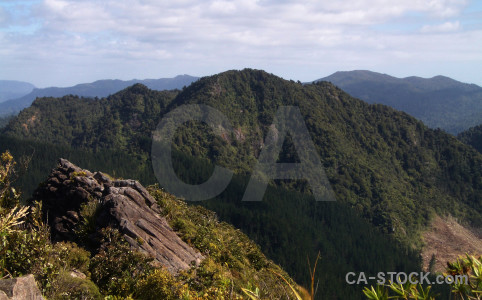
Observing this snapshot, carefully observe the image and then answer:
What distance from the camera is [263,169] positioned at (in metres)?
158

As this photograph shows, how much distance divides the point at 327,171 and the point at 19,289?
155468 mm

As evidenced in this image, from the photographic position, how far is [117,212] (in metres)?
19.3

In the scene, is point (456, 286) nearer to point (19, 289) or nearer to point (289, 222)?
point (19, 289)

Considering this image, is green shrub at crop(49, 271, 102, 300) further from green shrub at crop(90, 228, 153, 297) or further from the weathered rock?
the weathered rock

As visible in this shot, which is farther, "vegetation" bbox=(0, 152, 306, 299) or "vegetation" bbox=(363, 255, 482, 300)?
"vegetation" bbox=(0, 152, 306, 299)

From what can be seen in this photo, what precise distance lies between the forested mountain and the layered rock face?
2365 inches

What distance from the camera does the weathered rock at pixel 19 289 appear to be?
8.70m

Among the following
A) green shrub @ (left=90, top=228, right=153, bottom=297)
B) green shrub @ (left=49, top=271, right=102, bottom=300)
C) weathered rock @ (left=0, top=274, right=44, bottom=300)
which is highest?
weathered rock @ (left=0, top=274, right=44, bottom=300)

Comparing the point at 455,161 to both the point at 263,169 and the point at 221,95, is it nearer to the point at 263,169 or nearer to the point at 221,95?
the point at 263,169

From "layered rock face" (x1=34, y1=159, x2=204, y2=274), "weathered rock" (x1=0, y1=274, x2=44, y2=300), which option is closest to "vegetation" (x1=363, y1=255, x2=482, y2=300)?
"weathered rock" (x1=0, y1=274, x2=44, y2=300)

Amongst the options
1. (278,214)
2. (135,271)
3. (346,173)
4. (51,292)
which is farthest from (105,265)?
(346,173)

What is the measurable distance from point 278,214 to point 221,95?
91.1 meters

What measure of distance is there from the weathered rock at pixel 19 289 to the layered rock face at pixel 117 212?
8693 millimetres

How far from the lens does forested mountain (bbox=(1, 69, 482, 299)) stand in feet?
341
